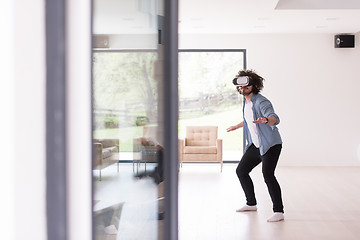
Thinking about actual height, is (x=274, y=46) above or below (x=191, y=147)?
above

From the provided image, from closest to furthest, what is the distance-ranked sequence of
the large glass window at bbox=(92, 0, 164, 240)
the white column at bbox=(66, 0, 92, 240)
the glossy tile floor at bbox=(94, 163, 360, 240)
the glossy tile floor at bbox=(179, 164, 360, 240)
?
1. the white column at bbox=(66, 0, 92, 240)
2. the large glass window at bbox=(92, 0, 164, 240)
3. the glossy tile floor at bbox=(94, 163, 360, 240)
4. the glossy tile floor at bbox=(179, 164, 360, 240)

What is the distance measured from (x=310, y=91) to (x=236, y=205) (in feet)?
15.2

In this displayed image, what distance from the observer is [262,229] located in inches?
188

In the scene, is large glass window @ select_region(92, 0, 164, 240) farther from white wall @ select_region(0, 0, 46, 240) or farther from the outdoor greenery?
white wall @ select_region(0, 0, 46, 240)

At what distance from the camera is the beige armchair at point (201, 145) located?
9047 mm

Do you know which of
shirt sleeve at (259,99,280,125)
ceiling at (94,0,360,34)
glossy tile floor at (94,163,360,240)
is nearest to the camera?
glossy tile floor at (94,163,360,240)

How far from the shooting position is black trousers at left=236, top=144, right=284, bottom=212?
4.96m

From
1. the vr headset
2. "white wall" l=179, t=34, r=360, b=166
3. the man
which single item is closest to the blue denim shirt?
the man

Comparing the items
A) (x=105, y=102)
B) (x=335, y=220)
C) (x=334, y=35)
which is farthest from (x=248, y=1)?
(x=105, y=102)

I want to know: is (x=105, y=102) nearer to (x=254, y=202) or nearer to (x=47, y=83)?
(x=47, y=83)

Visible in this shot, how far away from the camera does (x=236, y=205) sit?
237 inches

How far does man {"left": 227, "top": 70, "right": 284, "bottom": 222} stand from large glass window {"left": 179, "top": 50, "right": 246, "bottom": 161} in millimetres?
4921

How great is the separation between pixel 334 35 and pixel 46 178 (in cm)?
884

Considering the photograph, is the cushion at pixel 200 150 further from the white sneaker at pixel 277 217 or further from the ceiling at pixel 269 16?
the white sneaker at pixel 277 217
